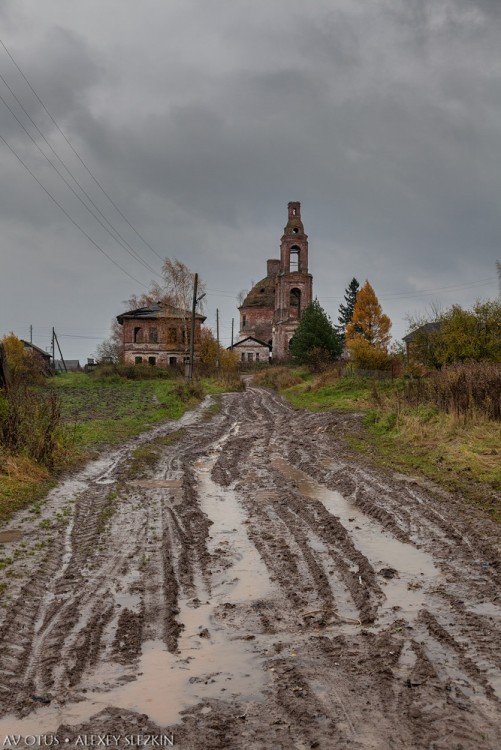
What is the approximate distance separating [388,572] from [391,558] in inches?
21.5

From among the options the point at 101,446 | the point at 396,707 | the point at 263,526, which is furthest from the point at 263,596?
the point at 101,446

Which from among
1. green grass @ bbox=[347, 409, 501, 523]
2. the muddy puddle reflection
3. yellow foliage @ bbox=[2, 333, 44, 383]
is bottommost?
the muddy puddle reflection

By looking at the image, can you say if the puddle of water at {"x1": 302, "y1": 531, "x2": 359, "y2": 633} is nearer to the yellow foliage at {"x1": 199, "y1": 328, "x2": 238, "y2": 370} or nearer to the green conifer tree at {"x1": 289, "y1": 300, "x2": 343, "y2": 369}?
the green conifer tree at {"x1": 289, "y1": 300, "x2": 343, "y2": 369}

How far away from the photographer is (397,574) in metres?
6.05

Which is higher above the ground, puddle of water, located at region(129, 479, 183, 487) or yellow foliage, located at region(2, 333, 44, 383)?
yellow foliage, located at region(2, 333, 44, 383)

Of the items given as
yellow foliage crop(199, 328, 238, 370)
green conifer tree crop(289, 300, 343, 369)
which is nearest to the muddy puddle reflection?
green conifer tree crop(289, 300, 343, 369)

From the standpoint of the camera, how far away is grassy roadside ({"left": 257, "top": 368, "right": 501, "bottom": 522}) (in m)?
10.4

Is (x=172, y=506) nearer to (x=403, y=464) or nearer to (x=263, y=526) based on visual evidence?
(x=263, y=526)

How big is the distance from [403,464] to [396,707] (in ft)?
31.5

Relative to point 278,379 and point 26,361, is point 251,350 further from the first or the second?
point 26,361

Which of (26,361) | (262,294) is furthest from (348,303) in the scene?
(26,361)

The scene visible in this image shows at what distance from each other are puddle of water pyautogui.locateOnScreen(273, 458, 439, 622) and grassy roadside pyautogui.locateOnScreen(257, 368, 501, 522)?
1775 millimetres

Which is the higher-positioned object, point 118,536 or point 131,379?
point 131,379

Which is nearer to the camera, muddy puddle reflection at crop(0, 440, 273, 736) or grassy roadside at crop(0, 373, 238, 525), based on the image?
muddy puddle reflection at crop(0, 440, 273, 736)
